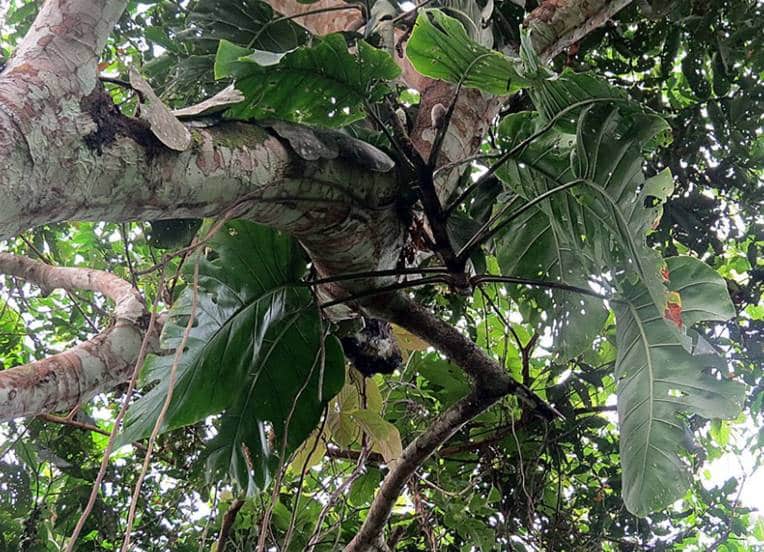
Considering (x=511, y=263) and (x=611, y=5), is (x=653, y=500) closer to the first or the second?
(x=511, y=263)

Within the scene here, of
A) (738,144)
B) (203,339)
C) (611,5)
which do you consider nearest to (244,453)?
(203,339)

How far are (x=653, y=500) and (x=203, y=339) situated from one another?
1010mm

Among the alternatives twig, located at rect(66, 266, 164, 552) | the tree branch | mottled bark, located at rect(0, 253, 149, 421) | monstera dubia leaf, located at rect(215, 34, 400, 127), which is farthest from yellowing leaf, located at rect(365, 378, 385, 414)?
twig, located at rect(66, 266, 164, 552)

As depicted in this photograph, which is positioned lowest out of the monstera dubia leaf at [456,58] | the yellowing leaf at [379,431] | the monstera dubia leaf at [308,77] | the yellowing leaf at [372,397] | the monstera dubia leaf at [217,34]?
the yellowing leaf at [379,431]

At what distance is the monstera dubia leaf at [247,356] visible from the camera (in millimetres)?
1405

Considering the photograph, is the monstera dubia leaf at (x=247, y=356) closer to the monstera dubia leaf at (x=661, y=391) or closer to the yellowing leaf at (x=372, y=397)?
the yellowing leaf at (x=372, y=397)

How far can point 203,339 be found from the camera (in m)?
1.40

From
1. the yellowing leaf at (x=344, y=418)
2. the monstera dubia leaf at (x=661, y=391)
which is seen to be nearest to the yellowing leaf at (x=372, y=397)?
the yellowing leaf at (x=344, y=418)

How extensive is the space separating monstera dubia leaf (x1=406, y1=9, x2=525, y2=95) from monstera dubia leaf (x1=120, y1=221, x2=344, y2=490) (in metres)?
0.50

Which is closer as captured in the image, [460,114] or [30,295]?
[460,114]

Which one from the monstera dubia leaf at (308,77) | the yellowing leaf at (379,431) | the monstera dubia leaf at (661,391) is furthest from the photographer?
the yellowing leaf at (379,431)

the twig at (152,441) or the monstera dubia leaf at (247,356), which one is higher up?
the monstera dubia leaf at (247,356)

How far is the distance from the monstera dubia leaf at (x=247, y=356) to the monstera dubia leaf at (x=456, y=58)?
500 millimetres

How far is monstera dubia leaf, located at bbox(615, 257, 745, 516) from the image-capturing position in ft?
4.34
